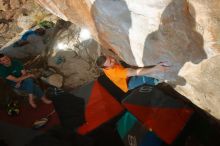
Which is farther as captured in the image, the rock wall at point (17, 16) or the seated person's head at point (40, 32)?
the rock wall at point (17, 16)

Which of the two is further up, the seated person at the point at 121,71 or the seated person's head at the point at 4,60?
the seated person's head at the point at 4,60

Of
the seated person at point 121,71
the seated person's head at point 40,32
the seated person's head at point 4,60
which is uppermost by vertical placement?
the seated person's head at point 4,60

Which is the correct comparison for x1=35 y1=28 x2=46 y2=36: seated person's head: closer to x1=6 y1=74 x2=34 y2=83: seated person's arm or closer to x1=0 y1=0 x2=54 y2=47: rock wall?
x1=0 y1=0 x2=54 y2=47: rock wall

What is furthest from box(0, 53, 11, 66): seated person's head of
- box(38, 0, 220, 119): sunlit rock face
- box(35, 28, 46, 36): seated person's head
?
box(35, 28, 46, 36): seated person's head

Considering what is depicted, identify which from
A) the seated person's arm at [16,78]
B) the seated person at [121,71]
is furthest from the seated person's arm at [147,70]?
the seated person's arm at [16,78]

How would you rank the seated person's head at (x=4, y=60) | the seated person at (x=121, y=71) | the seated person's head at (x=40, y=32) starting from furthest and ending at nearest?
the seated person's head at (x=40, y=32) → the seated person's head at (x=4, y=60) → the seated person at (x=121, y=71)

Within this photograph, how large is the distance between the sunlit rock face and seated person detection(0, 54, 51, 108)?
62.7 inches

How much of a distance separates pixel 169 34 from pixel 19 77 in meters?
3.62

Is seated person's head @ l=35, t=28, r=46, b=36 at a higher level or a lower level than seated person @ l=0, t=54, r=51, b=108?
higher

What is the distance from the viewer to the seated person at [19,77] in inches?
245

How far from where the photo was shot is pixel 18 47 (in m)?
8.35

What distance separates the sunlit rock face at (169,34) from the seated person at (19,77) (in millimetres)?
1592

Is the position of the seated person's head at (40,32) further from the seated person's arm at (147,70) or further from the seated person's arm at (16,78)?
the seated person's arm at (147,70)

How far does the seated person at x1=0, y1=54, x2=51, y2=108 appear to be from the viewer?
6.22 m
